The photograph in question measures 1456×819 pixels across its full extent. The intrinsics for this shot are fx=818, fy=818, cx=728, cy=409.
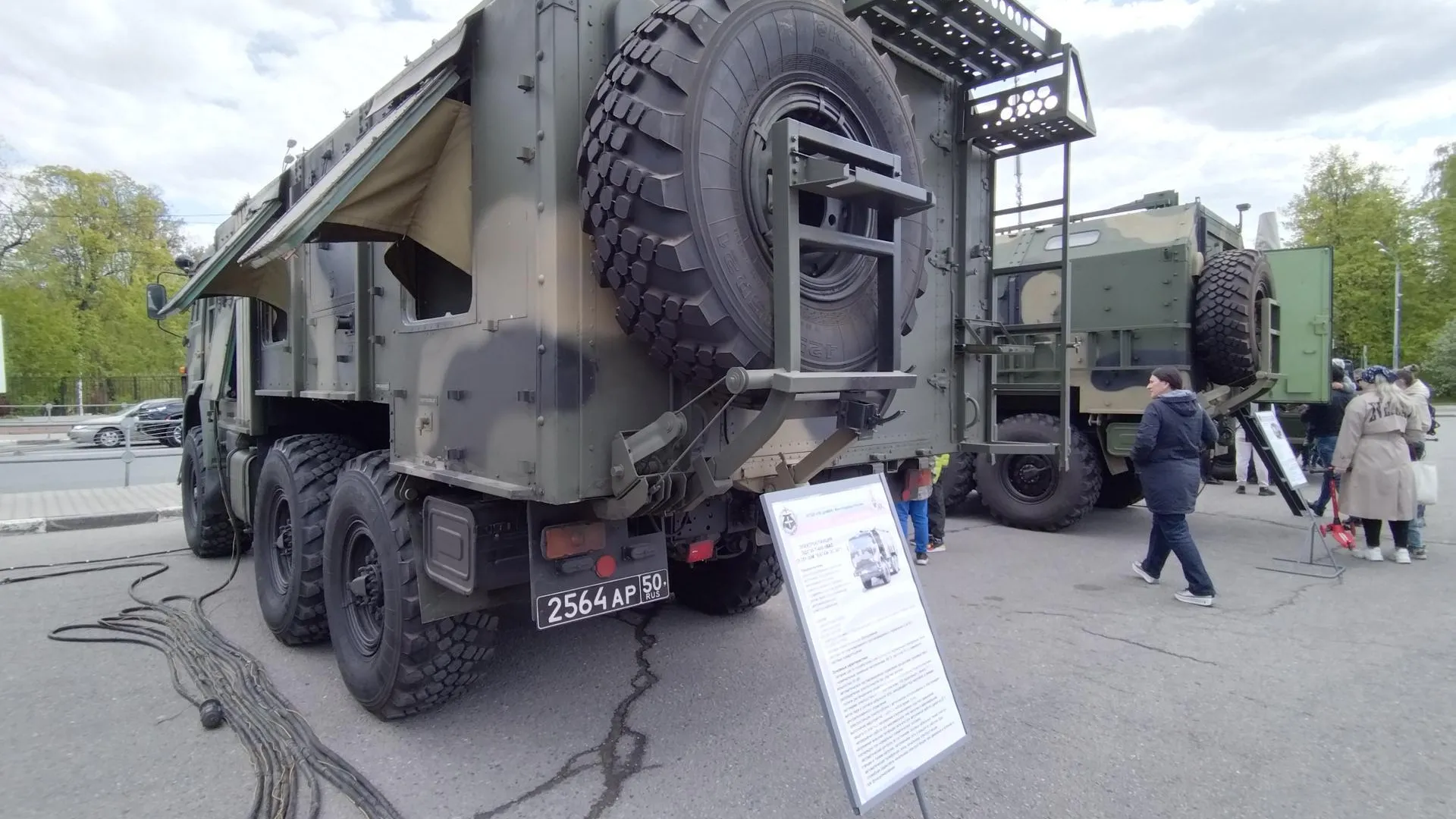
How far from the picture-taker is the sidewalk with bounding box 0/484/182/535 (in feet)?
27.8

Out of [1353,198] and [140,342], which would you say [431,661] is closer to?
[140,342]

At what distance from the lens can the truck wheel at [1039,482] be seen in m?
8.19

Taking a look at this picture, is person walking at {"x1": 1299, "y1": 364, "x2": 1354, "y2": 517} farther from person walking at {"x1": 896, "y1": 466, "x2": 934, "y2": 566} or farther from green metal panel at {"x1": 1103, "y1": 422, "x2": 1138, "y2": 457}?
person walking at {"x1": 896, "y1": 466, "x2": 934, "y2": 566}

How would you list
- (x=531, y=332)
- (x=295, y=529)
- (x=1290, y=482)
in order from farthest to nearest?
(x=1290, y=482)
(x=295, y=529)
(x=531, y=332)

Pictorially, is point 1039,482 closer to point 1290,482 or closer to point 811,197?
point 1290,482

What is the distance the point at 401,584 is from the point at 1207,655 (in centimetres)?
427

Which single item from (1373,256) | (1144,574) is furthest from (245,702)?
(1373,256)

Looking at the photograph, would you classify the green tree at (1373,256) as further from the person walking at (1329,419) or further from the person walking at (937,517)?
the person walking at (937,517)

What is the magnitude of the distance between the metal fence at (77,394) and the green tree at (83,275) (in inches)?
12.6

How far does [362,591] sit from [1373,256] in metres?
40.7

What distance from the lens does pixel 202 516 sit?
695 centimetres

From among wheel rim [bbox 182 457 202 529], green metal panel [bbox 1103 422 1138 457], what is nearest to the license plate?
wheel rim [bbox 182 457 202 529]

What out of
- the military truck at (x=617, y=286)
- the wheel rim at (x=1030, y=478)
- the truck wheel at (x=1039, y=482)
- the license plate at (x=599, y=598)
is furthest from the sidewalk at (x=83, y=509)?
the wheel rim at (x=1030, y=478)

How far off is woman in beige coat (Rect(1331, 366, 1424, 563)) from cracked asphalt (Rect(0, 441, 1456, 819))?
1.03 m
